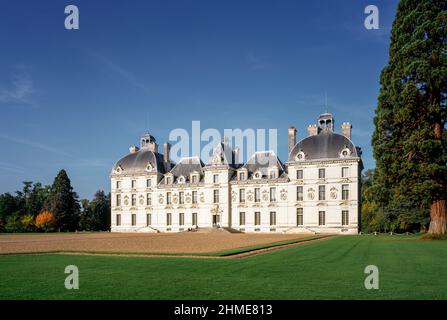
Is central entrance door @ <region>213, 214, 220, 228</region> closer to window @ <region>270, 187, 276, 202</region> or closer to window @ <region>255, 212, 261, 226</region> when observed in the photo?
window @ <region>255, 212, 261, 226</region>

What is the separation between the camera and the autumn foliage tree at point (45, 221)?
6156 cm

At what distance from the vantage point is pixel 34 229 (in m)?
62.7

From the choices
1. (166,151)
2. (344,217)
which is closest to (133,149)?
(166,151)

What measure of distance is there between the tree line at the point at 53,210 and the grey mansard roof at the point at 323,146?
126 ft

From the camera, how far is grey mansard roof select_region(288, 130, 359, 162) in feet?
160

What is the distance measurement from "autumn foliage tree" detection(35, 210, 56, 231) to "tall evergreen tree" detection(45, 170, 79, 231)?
1344mm

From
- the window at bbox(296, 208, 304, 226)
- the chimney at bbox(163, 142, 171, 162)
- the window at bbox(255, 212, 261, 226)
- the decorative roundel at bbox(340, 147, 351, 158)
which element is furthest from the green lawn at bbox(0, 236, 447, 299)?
the chimney at bbox(163, 142, 171, 162)

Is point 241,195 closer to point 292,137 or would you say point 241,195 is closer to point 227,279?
point 292,137

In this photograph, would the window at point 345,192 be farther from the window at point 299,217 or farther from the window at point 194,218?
the window at point 194,218

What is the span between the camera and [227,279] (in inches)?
418

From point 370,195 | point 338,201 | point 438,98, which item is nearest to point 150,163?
point 338,201

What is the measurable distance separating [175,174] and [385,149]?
36558 millimetres

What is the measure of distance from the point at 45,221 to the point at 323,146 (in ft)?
141

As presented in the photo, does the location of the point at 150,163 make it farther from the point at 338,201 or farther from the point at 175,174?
the point at 338,201
